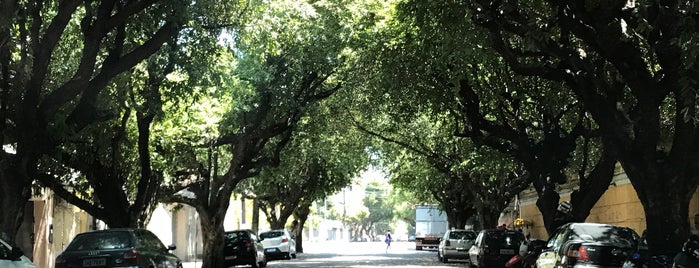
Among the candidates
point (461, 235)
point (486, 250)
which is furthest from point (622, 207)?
point (461, 235)

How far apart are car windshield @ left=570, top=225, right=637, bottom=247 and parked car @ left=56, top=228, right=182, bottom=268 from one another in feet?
25.7

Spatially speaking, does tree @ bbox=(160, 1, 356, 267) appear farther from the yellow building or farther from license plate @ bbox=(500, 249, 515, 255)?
the yellow building

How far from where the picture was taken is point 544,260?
1569 cm

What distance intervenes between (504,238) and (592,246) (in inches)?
444

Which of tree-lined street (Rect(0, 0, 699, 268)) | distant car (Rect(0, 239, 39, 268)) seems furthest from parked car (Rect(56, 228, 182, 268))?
distant car (Rect(0, 239, 39, 268))

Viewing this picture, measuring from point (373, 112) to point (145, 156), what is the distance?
936cm

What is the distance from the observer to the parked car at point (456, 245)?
108ft

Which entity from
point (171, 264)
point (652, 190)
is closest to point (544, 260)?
point (652, 190)

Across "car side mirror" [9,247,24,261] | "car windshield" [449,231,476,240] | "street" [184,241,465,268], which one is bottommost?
"street" [184,241,465,268]

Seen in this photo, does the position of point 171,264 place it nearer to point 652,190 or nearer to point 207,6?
point 207,6

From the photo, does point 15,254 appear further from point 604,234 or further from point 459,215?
point 459,215

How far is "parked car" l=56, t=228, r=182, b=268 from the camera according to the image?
14414mm

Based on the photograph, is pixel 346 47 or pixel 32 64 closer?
pixel 32 64

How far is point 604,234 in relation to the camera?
46.1 ft
